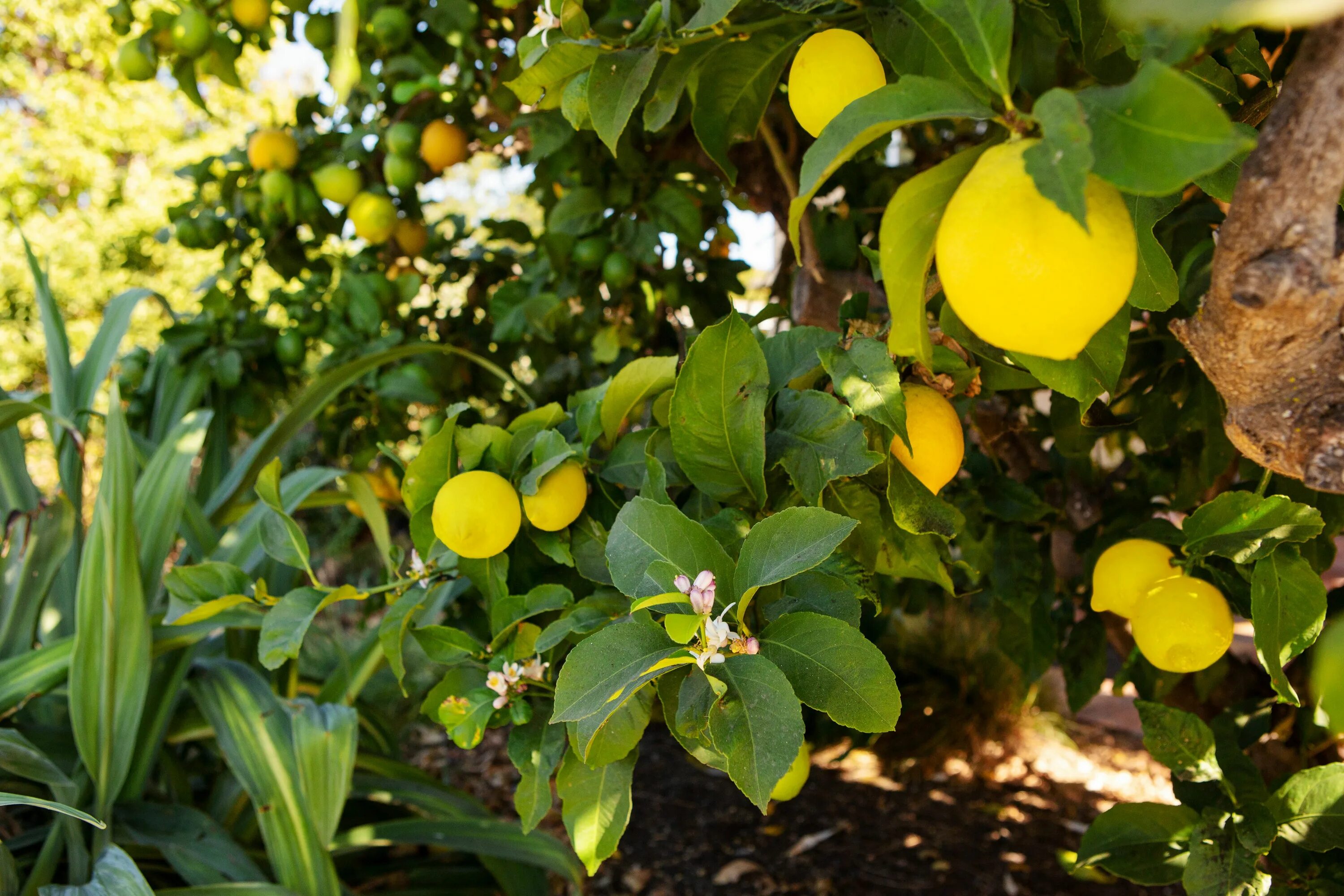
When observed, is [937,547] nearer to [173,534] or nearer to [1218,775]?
[1218,775]

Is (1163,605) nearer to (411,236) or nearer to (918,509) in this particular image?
(918,509)

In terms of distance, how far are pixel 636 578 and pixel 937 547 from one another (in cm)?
24

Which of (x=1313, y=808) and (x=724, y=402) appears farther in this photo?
(x=1313, y=808)

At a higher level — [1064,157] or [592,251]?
[1064,157]

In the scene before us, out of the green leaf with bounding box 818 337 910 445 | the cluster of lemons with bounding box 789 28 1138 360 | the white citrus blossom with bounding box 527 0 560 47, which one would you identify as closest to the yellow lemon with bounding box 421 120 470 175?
the white citrus blossom with bounding box 527 0 560 47

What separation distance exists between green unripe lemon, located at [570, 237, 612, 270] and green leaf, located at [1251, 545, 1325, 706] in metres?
0.81

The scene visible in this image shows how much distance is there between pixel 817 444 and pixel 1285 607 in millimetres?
308

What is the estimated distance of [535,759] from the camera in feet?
2.10

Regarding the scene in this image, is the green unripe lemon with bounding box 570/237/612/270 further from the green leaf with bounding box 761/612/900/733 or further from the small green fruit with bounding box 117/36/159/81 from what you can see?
the green leaf with bounding box 761/612/900/733

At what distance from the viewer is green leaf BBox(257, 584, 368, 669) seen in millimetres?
668

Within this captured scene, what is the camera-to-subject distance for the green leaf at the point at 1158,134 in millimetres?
301

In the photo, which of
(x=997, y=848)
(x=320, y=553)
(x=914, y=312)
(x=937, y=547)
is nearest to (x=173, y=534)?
(x=937, y=547)

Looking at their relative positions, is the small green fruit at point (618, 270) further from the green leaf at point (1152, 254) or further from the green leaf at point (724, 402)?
the green leaf at point (1152, 254)

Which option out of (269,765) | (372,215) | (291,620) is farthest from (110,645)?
(372,215)
